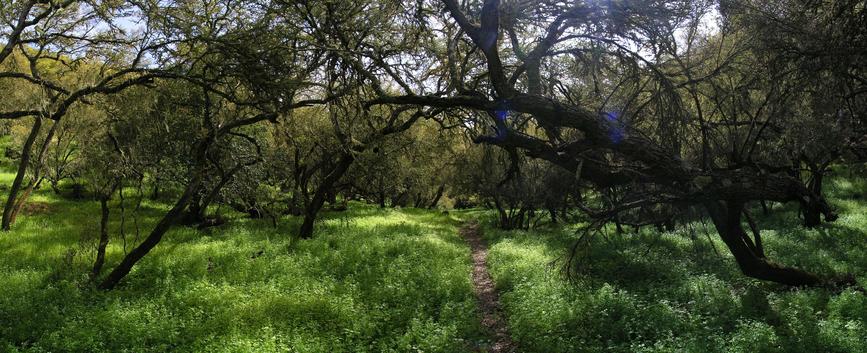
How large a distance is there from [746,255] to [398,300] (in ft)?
26.4

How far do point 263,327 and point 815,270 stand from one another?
13863mm

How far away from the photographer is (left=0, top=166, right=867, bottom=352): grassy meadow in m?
8.97

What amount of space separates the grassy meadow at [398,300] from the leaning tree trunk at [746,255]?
1.33 feet

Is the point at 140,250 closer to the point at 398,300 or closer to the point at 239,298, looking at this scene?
the point at 239,298

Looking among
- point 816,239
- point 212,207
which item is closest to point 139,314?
point 212,207

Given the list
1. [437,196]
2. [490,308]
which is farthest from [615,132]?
[437,196]

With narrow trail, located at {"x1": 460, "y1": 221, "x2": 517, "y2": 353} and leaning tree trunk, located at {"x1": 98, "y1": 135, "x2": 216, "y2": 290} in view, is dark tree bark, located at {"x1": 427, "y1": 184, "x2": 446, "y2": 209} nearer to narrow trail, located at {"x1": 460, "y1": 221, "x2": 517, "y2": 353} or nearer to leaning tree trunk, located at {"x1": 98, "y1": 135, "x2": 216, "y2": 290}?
narrow trail, located at {"x1": 460, "y1": 221, "x2": 517, "y2": 353}

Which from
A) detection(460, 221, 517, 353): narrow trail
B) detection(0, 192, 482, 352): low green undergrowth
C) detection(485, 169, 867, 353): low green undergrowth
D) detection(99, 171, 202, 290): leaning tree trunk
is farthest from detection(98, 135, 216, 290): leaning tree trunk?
detection(485, 169, 867, 353): low green undergrowth

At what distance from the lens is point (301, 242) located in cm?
1898

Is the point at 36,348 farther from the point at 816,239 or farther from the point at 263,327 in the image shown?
the point at 816,239

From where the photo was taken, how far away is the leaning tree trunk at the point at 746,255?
10.3 metres

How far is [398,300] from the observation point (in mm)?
12312

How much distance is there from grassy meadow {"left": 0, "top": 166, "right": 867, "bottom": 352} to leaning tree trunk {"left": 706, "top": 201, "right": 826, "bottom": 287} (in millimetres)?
406

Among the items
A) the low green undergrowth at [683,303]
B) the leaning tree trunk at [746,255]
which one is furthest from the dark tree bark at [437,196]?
the leaning tree trunk at [746,255]
